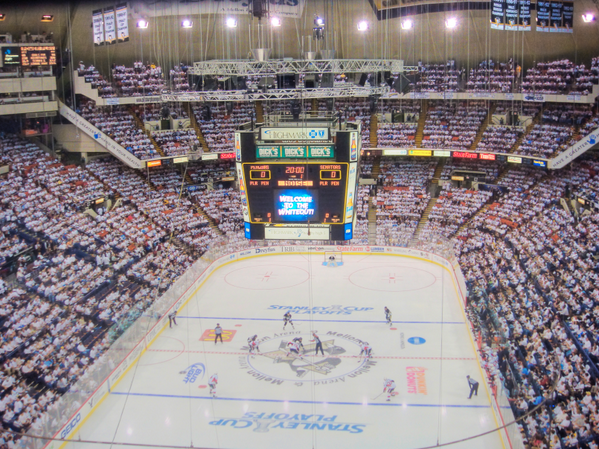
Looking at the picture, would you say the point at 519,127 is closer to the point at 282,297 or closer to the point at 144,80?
the point at 282,297

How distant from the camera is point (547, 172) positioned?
32875 mm

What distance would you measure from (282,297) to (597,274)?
37.5 feet

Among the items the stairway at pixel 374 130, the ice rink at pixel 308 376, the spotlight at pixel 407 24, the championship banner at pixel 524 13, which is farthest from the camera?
the spotlight at pixel 407 24

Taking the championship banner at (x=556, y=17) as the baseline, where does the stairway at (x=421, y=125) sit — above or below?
below

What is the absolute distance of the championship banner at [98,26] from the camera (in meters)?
33.6

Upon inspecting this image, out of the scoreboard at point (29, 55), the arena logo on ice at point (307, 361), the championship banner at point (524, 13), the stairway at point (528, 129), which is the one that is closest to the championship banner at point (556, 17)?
the championship banner at point (524, 13)

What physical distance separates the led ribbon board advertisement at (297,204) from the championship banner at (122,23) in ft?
64.7

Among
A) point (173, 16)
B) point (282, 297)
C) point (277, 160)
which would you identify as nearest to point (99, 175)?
point (173, 16)

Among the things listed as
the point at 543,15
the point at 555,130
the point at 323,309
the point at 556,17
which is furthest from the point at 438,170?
the point at 323,309

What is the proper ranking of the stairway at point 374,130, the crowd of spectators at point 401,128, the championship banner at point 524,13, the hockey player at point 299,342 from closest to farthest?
the hockey player at point 299,342
the championship banner at point 524,13
the crowd of spectators at point 401,128
the stairway at point 374,130

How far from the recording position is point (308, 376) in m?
18.3

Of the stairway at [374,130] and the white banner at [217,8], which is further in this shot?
the stairway at [374,130]

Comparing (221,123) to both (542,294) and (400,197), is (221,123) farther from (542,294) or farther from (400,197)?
(542,294)

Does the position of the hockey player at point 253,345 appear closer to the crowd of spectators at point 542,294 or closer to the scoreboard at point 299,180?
the scoreboard at point 299,180
